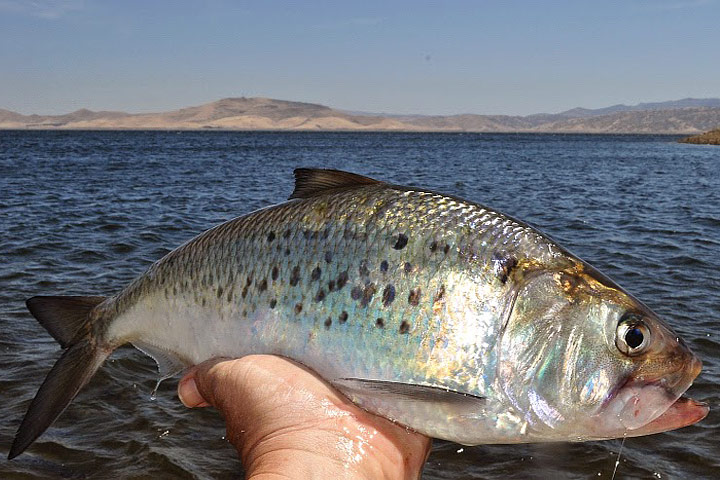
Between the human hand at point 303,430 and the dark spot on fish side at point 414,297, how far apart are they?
2.03 ft

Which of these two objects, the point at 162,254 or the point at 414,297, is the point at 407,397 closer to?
the point at 414,297

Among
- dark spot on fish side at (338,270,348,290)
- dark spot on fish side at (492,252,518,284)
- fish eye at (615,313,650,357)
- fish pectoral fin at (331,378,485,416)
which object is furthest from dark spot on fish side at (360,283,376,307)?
fish eye at (615,313,650,357)

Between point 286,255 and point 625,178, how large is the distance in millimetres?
46157

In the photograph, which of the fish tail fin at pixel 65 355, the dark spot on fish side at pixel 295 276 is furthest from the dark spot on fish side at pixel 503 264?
the fish tail fin at pixel 65 355

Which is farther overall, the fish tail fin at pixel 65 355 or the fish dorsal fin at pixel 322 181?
the fish tail fin at pixel 65 355

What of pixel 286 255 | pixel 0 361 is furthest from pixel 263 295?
pixel 0 361

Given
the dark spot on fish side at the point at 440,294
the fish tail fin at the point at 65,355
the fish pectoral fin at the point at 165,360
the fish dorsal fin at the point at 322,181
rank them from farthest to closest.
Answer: the fish pectoral fin at the point at 165,360
the fish tail fin at the point at 65,355
the fish dorsal fin at the point at 322,181
the dark spot on fish side at the point at 440,294

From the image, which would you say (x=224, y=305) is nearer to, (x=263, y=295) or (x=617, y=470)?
(x=263, y=295)

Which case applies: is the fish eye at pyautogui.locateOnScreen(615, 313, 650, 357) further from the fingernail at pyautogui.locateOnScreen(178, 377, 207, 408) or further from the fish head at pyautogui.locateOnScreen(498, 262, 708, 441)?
the fingernail at pyautogui.locateOnScreen(178, 377, 207, 408)

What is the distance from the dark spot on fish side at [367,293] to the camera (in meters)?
3.30

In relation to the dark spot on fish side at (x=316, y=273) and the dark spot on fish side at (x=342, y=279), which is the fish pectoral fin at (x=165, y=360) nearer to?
the dark spot on fish side at (x=316, y=273)

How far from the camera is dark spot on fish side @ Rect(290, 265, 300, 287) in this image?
3.51 metres

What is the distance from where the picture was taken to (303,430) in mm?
3289

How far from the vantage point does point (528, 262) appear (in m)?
3.27
